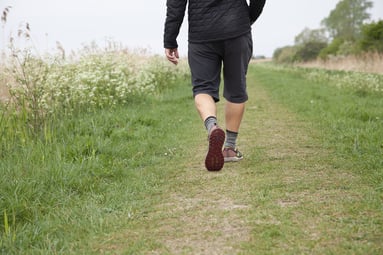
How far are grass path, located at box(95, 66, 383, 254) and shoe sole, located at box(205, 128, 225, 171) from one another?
0.24 ft

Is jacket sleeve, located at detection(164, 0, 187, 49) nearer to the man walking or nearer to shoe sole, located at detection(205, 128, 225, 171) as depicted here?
the man walking

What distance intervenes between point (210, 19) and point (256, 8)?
20.2 inches

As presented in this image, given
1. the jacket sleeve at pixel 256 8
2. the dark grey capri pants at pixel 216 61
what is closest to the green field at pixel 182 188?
the dark grey capri pants at pixel 216 61

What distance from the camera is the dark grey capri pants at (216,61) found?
413 cm

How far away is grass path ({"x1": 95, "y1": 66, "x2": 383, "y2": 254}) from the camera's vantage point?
94.2 inches

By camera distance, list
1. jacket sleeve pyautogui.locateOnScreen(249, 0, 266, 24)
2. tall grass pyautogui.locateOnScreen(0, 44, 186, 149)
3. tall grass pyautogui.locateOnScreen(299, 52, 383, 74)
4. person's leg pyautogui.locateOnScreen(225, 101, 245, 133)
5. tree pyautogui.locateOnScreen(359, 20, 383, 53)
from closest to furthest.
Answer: jacket sleeve pyautogui.locateOnScreen(249, 0, 266, 24) → person's leg pyautogui.locateOnScreen(225, 101, 245, 133) → tall grass pyautogui.locateOnScreen(0, 44, 186, 149) → tall grass pyautogui.locateOnScreen(299, 52, 383, 74) → tree pyautogui.locateOnScreen(359, 20, 383, 53)

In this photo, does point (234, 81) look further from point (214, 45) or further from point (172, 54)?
point (172, 54)

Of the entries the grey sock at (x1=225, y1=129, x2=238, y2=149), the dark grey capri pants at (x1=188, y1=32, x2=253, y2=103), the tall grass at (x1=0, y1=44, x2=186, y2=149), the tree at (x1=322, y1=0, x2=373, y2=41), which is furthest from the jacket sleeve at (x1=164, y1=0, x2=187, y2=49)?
the tree at (x1=322, y1=0, x2=373, y2=41)

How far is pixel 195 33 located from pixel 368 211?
221cm

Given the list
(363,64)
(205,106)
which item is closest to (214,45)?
(205,106)

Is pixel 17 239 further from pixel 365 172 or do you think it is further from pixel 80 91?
pixel 80 91

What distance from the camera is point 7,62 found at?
617 centimetres

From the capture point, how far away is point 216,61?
424cm

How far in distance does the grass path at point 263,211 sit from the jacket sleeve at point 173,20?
3.93ft
